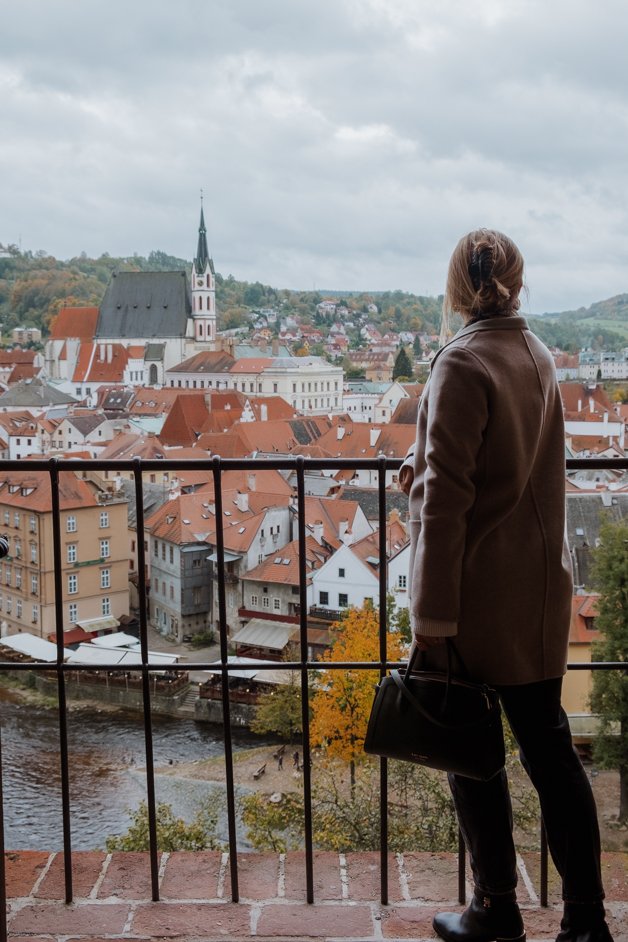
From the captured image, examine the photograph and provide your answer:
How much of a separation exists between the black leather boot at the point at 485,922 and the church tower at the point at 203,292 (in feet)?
219

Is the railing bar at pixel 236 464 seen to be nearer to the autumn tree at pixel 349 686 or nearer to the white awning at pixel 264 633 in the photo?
the autumn tree at pixel 349 686

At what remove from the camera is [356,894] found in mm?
1679

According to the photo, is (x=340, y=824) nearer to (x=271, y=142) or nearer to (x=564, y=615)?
(x=564, y=615)

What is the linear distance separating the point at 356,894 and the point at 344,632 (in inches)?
155

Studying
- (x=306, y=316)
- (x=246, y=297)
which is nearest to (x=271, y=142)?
(x=246, y=297)

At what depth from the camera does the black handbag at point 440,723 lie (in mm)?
1249

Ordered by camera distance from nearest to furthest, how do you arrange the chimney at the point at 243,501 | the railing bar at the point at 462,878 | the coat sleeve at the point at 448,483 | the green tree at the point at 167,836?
the coat sleeve at the point at 448,483
the railing bar at the point at 462,878
the chimney at the point at 243,501
the green tree at the point at 167,836

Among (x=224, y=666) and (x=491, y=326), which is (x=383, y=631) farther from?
(x=491, y=326)

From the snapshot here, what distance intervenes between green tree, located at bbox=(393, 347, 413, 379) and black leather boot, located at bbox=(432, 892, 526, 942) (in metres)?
31.3

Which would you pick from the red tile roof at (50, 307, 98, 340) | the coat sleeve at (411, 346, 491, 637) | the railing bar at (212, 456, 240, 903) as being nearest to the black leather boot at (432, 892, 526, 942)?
the railing bar at (212, 456, 240, 903)

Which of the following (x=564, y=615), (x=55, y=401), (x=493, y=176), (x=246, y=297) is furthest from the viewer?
(x=246, y=297)

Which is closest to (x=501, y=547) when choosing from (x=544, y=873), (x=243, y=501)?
(x=544, y=873)

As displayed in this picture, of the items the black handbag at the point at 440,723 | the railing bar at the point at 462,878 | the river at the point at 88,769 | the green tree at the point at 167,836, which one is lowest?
the river at the point at 88,769

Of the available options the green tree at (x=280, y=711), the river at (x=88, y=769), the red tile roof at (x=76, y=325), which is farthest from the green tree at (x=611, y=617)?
the red tile roof at (x=76, y=325)
